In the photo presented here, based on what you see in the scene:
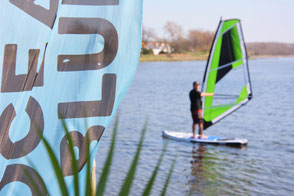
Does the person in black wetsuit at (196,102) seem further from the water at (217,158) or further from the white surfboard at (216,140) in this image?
the water at (217,158)

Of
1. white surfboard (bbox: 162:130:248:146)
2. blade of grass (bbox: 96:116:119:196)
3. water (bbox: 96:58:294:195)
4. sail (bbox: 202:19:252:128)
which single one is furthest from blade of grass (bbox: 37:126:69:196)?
sail (bbox: 202:19:252:128)

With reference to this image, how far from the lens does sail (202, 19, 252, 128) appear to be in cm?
1093

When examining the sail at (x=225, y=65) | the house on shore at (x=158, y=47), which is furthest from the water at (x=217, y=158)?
the house on shore at (x=158, y=47)

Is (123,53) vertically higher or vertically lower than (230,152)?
higher

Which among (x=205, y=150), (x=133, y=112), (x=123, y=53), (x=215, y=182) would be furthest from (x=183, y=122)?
(x=123, y=53)

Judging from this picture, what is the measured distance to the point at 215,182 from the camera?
726 centimetres

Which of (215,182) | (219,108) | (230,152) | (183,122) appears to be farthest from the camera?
(183,122)

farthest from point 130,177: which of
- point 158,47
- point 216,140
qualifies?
point 158,47

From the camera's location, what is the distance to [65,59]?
8.05 ft

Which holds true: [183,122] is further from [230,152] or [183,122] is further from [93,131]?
[93,131]

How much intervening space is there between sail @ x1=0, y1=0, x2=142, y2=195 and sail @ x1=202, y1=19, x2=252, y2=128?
8544mm

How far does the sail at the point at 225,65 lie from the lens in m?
10.9

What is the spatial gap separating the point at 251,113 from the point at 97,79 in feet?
49.5

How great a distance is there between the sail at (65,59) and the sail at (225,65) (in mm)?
8544
